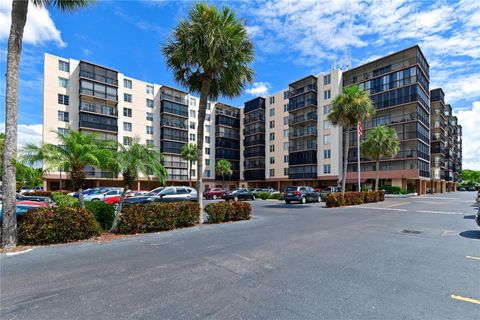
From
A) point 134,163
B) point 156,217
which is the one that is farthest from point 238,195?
point 134,163

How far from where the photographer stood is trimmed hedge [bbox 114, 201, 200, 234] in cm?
1001

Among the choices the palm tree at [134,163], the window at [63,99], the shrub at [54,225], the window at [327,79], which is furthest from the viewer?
the window at [327,79]

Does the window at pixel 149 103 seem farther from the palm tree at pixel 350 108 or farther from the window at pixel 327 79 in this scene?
the palm tree at pixel 350 108

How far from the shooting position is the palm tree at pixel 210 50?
Answer: 11883 mm

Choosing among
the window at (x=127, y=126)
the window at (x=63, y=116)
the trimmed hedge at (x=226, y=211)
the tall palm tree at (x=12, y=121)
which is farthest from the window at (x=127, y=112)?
the tall palm tree at (x=12, y=121)

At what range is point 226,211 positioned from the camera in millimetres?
13469

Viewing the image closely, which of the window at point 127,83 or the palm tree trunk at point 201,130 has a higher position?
the window at point 127,83

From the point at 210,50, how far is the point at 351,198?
734 inches

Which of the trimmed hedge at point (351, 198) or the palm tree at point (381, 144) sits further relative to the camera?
the palm tree at point (381, 144)

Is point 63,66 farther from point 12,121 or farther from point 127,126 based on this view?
point 12,121

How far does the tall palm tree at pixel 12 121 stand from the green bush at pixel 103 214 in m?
2.93

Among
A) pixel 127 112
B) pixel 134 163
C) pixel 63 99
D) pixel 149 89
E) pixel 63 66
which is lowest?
pixel 134 163

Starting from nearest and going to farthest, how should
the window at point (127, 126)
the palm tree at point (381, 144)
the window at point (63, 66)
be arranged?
the palm tree at point (381, 144) → the window at point (63, 66) → the window at point (127, 126)

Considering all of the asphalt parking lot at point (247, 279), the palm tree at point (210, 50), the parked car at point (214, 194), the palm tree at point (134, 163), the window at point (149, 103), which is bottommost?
the parked car at point (214, 194)
